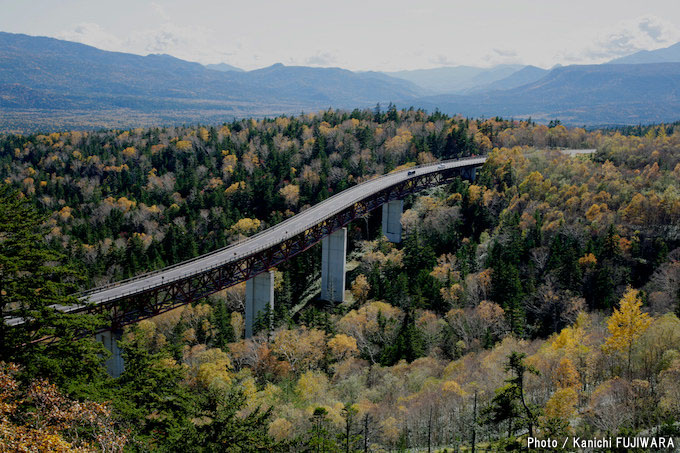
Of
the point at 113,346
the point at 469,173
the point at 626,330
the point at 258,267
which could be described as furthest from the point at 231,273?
the point at 469,173

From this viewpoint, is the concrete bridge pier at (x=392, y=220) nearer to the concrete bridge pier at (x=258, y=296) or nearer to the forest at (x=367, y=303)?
the forest at (x=367, y=303)

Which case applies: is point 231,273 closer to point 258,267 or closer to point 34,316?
point 258,267

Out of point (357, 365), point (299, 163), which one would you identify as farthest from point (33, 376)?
point (299, 163)

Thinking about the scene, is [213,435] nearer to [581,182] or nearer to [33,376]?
[33,376]

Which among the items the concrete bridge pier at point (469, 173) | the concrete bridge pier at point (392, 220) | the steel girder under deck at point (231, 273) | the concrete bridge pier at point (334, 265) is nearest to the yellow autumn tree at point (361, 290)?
the concrete bridge pier at point (334, 265)

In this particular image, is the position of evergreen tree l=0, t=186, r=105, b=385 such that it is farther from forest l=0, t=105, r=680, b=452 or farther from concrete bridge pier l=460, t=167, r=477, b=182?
concrete bridge pier l=460, t=167, r=477, b=182

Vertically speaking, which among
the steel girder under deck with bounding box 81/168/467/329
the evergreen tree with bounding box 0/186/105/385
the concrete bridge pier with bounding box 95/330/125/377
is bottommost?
the concrete bridge pier with bounding box 95/330/125/377

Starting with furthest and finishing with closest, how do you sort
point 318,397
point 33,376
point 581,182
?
1. point 581,182
2. point 318,397
3. point 33,376

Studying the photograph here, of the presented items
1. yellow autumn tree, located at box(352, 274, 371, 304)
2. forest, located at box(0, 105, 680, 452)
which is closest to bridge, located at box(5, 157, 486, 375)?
forest, located at box(0, 105, 680, 452)
